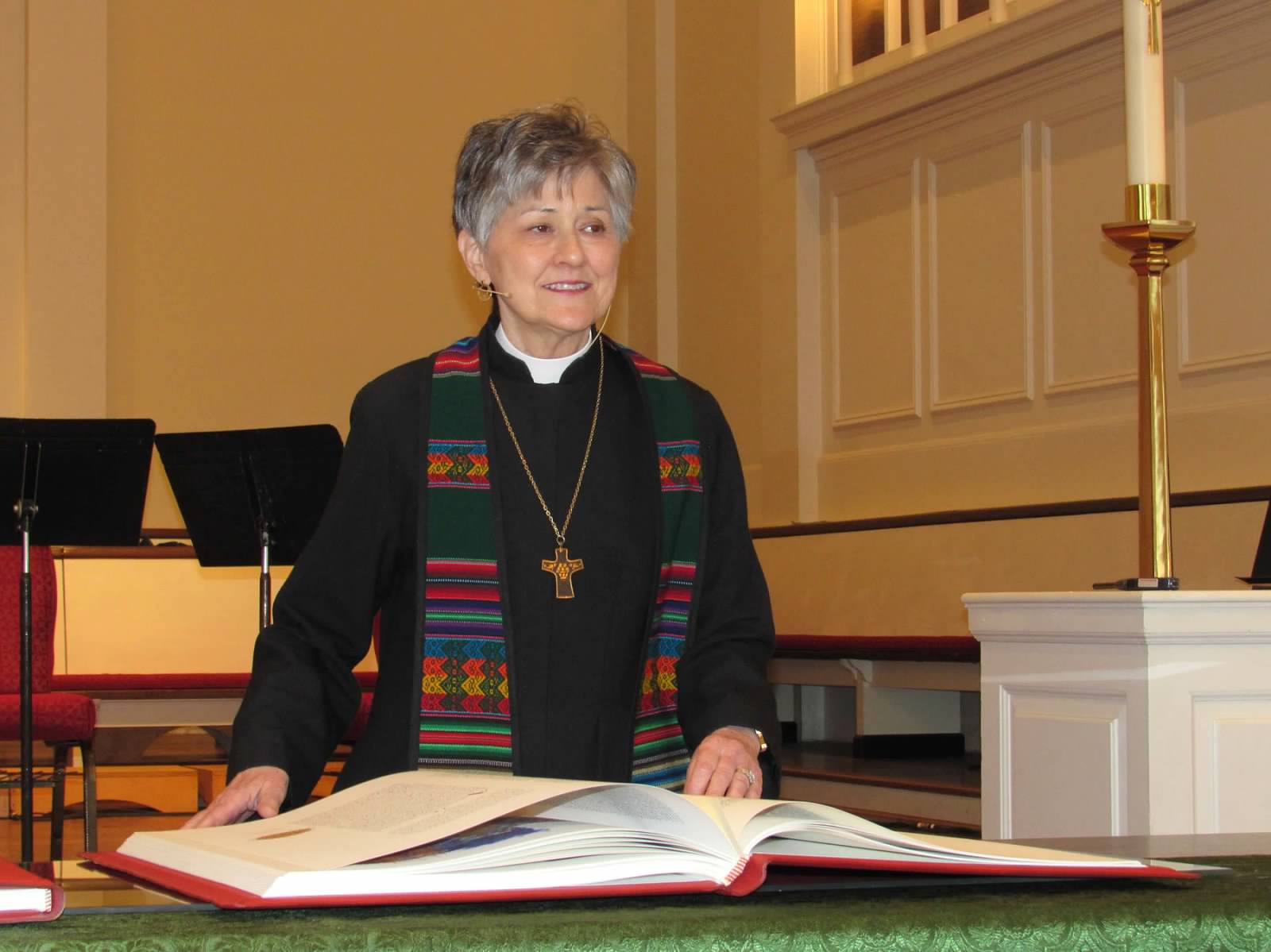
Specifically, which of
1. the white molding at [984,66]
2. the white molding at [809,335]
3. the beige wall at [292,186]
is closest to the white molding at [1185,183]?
the white molding at [984,66]

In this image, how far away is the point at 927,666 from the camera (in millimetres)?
5340

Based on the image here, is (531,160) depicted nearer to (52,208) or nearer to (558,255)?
(558,255)

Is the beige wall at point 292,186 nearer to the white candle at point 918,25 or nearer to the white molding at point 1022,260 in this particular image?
the white candle at point 918,25

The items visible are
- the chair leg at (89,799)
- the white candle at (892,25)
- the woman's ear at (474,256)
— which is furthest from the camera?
the white candle at (892,25)

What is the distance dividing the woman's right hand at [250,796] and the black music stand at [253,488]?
2911 mm

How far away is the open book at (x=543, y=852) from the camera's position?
774 millimetres

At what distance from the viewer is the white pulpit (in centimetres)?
224

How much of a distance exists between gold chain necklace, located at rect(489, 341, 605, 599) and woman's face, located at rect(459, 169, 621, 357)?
11 cm

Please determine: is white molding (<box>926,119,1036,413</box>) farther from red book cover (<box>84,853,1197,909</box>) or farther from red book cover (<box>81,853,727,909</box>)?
red book cover (<box>81,853,727,909</box>)

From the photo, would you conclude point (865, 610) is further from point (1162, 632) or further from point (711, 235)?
point (1162, 632)

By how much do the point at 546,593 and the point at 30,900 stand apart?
125 cm

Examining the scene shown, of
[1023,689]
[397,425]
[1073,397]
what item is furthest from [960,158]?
[397,425]

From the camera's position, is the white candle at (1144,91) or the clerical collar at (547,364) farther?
the white candle at (1144,91)

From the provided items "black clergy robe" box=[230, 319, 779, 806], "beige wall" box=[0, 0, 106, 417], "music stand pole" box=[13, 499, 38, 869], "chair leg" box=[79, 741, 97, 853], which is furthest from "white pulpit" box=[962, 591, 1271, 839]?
"beige wall" box=[0, 0, 106, 417]
